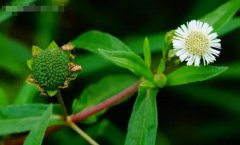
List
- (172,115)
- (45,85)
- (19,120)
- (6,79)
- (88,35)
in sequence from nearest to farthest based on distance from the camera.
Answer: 1. (45,85)
2. (19,120)
3. (88,35)
4. (6,79)
5. (172,115)

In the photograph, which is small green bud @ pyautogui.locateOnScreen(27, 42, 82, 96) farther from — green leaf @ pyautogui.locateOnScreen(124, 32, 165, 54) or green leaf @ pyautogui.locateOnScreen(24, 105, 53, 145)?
green leaf @ pyautogui.locateOnScreen(124, 32, 165, 54)

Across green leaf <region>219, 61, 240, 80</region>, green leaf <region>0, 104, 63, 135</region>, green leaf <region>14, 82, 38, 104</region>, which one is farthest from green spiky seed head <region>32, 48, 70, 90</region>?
green leaf <region>219, 61, 240, 80</region>

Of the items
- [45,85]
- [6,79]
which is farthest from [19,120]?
[6,79]

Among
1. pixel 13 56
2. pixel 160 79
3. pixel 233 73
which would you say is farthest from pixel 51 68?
pixel 233 73

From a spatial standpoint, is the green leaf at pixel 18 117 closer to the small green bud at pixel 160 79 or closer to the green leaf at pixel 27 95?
the green leaf at pixel 27 95

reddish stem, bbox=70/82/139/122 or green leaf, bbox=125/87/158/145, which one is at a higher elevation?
reddish stem, bbox=70/82/139/122

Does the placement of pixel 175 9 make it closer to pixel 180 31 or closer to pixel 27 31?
pixel 27 31

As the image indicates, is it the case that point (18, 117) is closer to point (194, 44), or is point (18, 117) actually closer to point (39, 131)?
point (39, 131)

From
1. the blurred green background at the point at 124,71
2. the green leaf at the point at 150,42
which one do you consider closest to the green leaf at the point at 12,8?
the blurred green background at the point at 124,71
